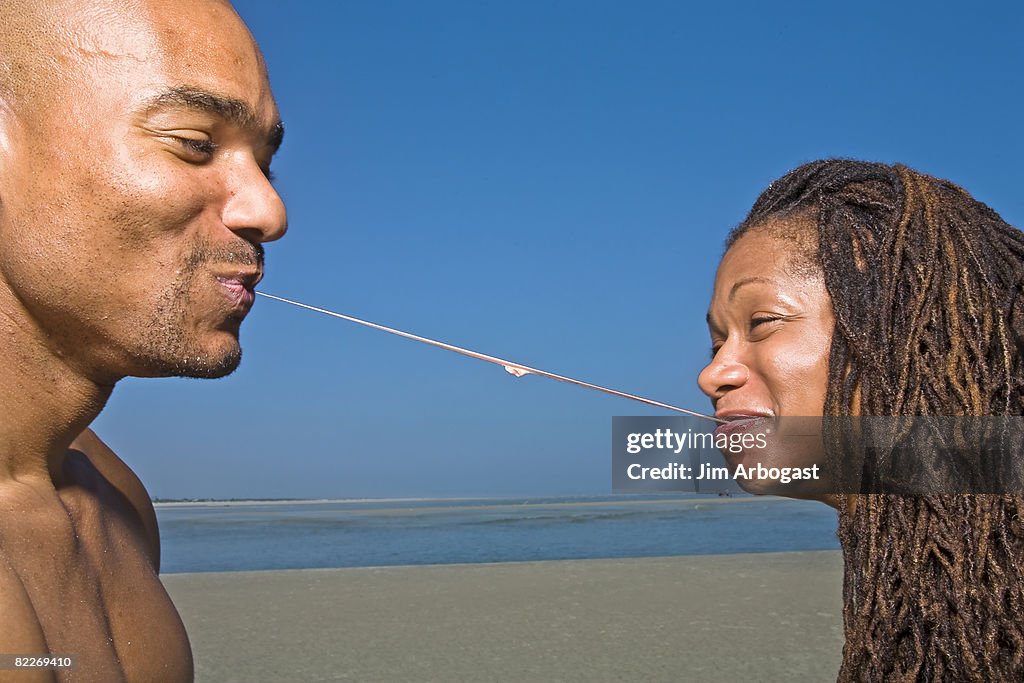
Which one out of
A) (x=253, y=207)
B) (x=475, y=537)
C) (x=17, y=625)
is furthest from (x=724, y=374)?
(x=475, y=537)

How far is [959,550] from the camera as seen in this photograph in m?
2.08

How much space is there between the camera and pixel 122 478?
2373mm

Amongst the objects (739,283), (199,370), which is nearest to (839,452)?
(739,283)

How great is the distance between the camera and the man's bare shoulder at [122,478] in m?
2.32

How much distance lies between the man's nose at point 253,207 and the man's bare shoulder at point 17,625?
2.30 feet

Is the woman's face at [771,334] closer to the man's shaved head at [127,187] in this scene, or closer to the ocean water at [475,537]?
the man's shaved head at [127,187]

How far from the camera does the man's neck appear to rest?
5.86ft

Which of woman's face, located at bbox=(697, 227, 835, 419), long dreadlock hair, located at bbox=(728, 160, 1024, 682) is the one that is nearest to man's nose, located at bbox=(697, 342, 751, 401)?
woman's face, located at bbox=(697, 227, 835, 419)

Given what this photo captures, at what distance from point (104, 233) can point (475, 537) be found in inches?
931

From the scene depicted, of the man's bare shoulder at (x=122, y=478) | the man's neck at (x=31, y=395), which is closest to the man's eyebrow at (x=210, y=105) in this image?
the man's neck at (x=31, y=395)

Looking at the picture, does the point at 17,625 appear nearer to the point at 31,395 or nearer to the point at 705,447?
the point at 31,395

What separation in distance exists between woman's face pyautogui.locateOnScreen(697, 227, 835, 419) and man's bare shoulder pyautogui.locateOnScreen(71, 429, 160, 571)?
4.69ft

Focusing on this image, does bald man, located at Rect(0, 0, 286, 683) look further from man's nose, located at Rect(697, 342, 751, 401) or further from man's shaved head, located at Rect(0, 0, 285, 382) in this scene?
man's nose, located at Rect(697, 342, 751, 401)

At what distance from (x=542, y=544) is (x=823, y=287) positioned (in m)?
20.5
